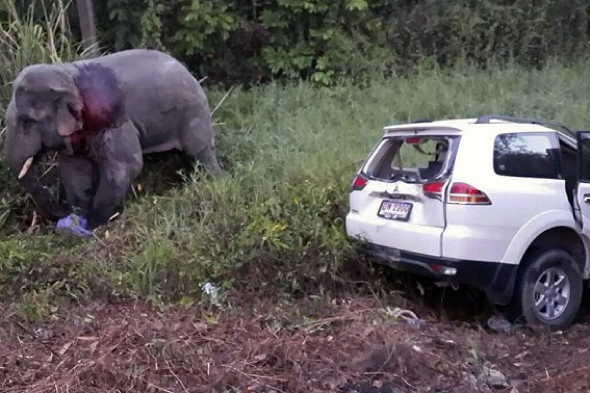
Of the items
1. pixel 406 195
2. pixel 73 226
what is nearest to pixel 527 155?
pixel 406 195

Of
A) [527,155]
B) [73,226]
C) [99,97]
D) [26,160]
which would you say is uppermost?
[527,155]

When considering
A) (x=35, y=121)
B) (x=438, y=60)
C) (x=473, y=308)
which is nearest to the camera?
(x=473, y=308)

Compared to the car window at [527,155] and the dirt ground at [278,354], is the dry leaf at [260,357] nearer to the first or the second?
the dirt ground at [278,354]

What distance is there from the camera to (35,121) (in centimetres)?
906

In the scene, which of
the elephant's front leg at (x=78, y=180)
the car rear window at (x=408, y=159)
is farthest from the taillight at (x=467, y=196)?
the elephant's front leg at (x=78, y=180)

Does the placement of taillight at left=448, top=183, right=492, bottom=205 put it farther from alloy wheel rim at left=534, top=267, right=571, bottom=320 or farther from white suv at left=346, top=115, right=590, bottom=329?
alloy wheel rim at left=534, top=267, right=571, bottom=320

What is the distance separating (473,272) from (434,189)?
0.67 metres

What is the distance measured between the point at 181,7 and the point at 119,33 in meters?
1.05

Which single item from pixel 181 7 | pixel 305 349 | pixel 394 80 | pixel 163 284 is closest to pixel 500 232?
pixel 305 349

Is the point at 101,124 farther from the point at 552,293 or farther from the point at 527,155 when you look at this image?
the point at 552,293

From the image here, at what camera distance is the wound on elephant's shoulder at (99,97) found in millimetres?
9367

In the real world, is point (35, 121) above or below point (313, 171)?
above

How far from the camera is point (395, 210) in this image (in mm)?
7508

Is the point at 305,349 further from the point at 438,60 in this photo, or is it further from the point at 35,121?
the point at 438,60
